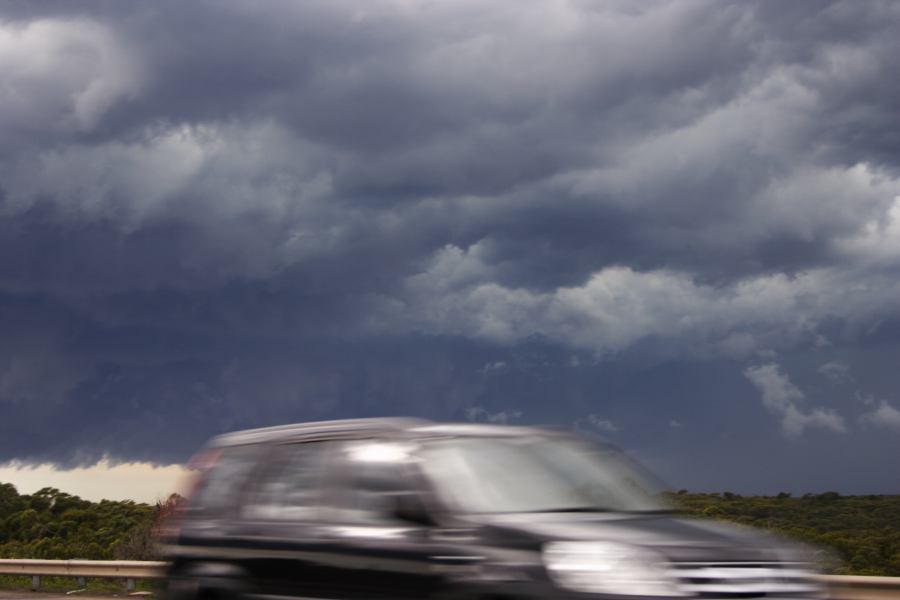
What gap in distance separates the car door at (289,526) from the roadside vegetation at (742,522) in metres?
2.42

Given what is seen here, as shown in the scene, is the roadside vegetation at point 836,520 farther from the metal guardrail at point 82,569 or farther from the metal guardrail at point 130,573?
the metal guardrail at point 82,569

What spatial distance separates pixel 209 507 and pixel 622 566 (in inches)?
148

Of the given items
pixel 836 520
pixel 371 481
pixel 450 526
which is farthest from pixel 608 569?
pixel 836 520

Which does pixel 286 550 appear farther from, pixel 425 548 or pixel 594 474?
pixel 594 474

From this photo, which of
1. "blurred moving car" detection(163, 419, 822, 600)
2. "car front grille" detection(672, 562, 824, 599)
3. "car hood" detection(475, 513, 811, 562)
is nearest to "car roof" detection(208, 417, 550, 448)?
"blurred moving car" detection(163, 419, 822, 600)

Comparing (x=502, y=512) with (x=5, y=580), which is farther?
(x=5, y=580)

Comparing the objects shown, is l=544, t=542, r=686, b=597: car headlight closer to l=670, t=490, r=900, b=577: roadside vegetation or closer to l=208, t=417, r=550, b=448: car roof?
l=208, t=417, r=550, b=448: car roof

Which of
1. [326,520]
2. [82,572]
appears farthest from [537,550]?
[82,572]

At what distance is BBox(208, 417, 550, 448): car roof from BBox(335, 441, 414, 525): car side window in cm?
14

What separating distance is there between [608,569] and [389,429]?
77.9 inches

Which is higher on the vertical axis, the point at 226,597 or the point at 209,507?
the point at 209,507

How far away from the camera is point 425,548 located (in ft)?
23.6

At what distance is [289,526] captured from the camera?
26.8ft

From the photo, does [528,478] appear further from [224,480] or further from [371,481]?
[224,480]
